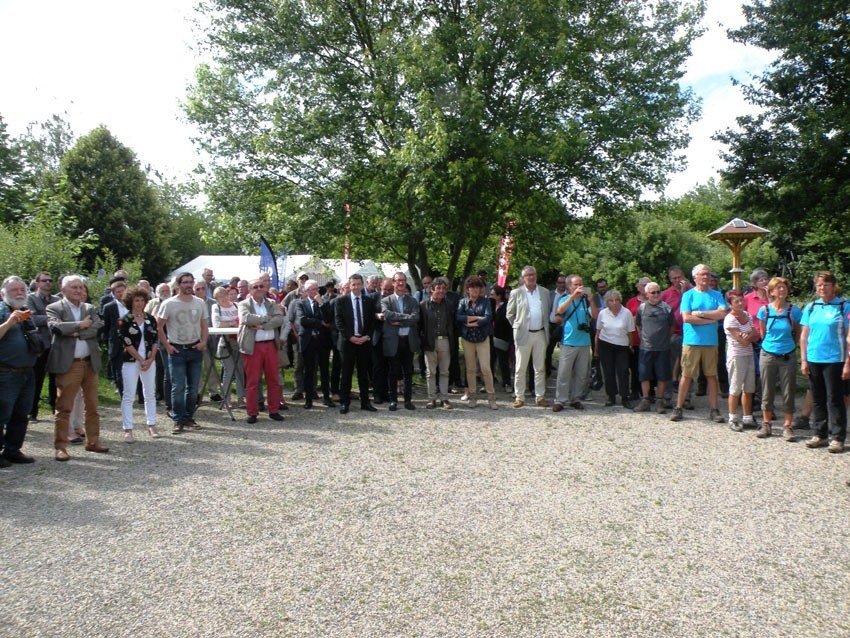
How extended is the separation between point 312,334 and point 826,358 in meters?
6.98

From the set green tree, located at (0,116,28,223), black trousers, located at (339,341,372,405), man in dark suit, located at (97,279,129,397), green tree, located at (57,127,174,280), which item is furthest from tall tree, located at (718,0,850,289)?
green tree, located at (57,127,174,280)

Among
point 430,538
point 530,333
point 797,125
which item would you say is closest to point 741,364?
point 530,333

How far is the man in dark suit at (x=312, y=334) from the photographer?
10.2m

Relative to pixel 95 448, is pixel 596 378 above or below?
above

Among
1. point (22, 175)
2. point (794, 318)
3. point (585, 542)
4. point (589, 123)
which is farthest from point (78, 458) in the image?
point (22, 175)

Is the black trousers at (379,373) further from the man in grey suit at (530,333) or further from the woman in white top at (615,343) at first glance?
the woman in white top at (615,343)

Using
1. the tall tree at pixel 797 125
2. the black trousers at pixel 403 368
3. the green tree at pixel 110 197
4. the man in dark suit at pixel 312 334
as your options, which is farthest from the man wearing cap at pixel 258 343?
the green tree at pixel 110 197

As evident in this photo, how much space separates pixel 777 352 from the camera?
8000mm

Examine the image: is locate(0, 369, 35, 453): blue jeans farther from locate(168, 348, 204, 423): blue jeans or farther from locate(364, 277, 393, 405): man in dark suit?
locate(364, 277, 393, 405): man in dark suit

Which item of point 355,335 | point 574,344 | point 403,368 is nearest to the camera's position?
point 355,335

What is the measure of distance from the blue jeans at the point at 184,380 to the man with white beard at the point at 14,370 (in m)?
1.71

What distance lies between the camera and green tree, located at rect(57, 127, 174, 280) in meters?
34.5

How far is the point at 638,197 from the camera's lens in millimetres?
14688

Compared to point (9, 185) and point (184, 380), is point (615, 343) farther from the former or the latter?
point (9, 185)
